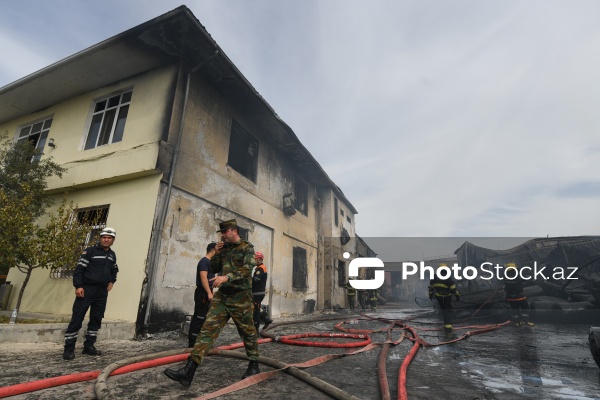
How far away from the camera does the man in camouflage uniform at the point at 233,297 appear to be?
3023mm

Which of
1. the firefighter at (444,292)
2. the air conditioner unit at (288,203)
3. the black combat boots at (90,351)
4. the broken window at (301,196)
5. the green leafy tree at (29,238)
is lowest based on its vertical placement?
the black combat boots at (90,351)

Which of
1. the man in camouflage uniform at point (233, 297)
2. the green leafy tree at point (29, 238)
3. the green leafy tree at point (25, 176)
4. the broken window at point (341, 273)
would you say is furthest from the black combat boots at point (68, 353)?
the broken window at point (341, 273)

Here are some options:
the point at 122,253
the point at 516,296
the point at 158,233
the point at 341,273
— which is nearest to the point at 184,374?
the point at 158,233

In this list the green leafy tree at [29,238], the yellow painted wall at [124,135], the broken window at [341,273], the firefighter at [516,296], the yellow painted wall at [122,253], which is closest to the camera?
the green leafy tree at [29,238]

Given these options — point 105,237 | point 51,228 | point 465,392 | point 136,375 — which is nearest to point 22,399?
point 136,375

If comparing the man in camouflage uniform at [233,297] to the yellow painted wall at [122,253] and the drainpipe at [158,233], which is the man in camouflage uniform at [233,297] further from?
Answer: the yellow painted wall at [122,253]

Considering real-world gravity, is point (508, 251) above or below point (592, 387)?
above

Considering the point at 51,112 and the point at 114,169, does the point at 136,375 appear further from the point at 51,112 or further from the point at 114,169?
the point at 51,112

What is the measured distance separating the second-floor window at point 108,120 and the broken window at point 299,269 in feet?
24.1

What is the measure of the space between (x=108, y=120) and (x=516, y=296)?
1218cm

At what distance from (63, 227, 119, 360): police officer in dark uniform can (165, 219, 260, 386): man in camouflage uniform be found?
1803 millimetres

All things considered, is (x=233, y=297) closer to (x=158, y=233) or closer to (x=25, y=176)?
(x=158, y=233)

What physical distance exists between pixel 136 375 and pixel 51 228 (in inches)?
160

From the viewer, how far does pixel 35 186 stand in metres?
7.11
